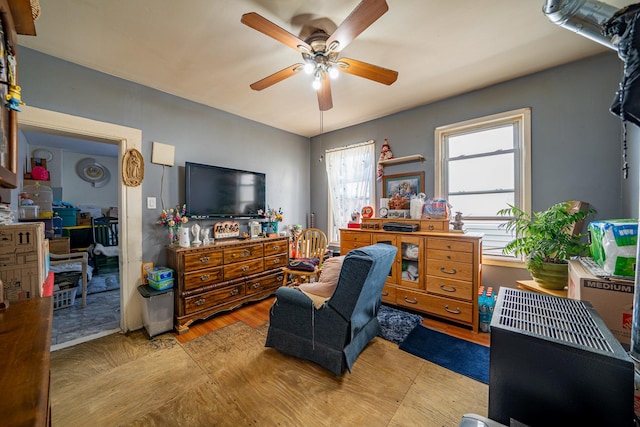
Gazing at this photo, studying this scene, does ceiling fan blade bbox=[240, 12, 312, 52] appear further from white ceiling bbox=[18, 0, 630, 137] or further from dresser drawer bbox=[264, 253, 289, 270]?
dresser drawer bbox=[264, 253, 289, 270]

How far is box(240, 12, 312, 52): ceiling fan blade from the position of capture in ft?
4.49

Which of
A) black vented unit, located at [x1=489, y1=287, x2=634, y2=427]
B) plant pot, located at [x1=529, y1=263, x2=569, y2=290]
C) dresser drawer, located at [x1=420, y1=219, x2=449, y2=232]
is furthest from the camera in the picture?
dresser drawer, located at [x1=420, y1=219, x2=449, y2=232]

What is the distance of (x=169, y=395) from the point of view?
1.63 meters

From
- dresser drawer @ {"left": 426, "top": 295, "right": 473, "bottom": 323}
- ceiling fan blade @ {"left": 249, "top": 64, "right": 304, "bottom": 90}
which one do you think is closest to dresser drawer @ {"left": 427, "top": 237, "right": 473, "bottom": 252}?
dresser drawer @ {"left": 426, "top": 295, "right": 473, "bottom": 323}

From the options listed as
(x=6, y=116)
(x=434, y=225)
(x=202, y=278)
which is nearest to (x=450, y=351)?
(x=434, y=225)

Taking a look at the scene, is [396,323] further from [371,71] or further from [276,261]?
[371,71]

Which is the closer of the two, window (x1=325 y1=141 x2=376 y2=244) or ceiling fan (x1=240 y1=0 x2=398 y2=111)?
ceiling fan (x1=240 y1=0 x2=398 y2=111)

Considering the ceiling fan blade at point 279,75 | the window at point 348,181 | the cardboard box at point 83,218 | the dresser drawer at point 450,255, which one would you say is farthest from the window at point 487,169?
the cardboard box at point 83,218

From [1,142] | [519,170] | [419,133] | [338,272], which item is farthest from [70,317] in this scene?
[519,170]

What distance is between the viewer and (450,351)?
6.89 ft

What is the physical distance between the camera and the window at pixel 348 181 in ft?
12.2

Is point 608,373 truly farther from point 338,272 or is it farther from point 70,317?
point 70,317

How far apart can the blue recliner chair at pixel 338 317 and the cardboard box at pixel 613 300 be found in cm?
111

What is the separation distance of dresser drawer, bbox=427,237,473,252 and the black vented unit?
1.51 metres
